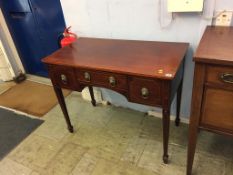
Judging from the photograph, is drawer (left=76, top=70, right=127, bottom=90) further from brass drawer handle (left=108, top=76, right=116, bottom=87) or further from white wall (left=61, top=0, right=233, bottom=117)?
white wall (left=61, top=0, right=233, bottom=117)

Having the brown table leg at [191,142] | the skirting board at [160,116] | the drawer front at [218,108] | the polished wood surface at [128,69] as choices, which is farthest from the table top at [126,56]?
the skirting board at [160,116]

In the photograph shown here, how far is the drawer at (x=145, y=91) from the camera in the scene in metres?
1.15

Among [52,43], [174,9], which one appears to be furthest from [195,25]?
[52,43]

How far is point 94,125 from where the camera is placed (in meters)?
1.88

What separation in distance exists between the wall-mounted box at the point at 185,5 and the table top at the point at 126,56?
0.22 meters

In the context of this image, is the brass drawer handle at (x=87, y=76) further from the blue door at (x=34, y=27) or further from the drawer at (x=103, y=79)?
the blue door at (x=34, y=27)

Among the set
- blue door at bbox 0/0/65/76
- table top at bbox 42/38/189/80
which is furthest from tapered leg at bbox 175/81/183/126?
blue door at bbox 0/0/65/76

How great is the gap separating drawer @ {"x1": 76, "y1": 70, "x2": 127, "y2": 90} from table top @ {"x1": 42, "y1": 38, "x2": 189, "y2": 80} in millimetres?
50

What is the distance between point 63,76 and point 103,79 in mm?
320

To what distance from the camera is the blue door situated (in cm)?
217

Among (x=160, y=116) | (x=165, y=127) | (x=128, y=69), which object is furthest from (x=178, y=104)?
(x=128, y=69)

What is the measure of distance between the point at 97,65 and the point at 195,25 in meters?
0.70

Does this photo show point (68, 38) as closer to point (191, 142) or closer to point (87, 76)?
point (87, 76)

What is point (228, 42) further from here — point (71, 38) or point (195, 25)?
point (71, 38)
